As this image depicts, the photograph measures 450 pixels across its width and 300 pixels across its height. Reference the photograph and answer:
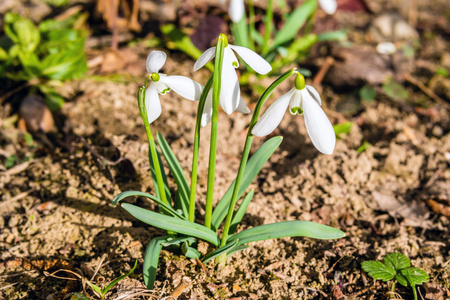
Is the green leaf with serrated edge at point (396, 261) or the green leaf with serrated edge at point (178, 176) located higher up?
the green leaf with serrated edge at point (178, 176)

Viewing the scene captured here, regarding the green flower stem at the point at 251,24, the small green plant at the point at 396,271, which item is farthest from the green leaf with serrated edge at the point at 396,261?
the green flower stem at the point at 251,24

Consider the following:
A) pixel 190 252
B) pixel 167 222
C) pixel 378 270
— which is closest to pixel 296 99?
pixel 167 222

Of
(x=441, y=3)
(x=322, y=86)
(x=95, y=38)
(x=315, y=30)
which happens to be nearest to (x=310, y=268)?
(x=322, y=86)

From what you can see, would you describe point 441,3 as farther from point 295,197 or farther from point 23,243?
point 23,243

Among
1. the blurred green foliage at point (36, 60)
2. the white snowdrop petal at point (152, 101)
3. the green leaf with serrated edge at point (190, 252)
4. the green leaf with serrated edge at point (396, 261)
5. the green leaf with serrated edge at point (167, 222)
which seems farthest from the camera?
the blurred green foliage at point (36, 60)

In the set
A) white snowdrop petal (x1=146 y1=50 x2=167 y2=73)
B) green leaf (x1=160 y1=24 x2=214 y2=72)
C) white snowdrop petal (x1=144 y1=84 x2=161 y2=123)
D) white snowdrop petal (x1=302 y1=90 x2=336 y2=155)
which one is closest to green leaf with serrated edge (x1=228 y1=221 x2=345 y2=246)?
white snowdrop petal (x1=302 y1=90 x2=336 y2=155)

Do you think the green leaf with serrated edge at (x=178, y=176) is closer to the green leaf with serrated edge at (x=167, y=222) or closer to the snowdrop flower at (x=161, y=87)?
the green leaf with serrated edge at (x=167, y=222)
